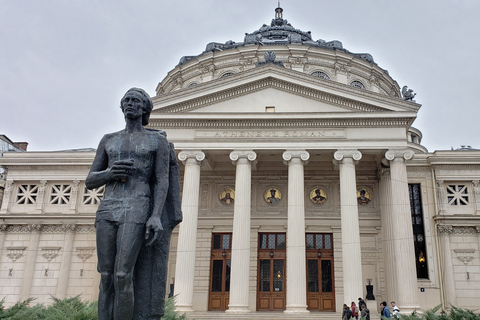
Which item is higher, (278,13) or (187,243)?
(278,13)

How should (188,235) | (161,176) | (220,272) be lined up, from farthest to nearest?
(220,272), (188,235), (161,176)

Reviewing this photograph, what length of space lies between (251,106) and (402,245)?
10.6 meters

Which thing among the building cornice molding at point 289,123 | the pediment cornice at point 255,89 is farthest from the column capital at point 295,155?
the pediment cornice at point 255,89

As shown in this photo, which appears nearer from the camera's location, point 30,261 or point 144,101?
point 144,101

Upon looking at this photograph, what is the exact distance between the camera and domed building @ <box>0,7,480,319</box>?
2209 cm

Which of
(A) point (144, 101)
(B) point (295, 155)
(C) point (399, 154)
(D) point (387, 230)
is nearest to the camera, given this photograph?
(A) point (144, 101)

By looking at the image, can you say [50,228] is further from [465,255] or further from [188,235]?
[465,255]

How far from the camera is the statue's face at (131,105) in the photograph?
16.5 feet

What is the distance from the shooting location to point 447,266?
83.1 feet

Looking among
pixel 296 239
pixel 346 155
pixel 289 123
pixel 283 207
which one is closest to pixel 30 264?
pixel 283 207

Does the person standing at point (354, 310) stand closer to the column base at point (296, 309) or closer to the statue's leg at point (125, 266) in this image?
the column base at point (296, 309)

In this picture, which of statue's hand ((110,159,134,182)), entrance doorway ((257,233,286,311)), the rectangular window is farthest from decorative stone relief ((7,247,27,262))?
statue's hand ((110,159,134,182))

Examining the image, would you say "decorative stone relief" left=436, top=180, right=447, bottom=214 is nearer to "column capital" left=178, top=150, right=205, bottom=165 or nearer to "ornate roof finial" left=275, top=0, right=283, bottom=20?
"column capital" left=178, top=150, right=205, bottom=165

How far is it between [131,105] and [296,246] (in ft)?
57.8
